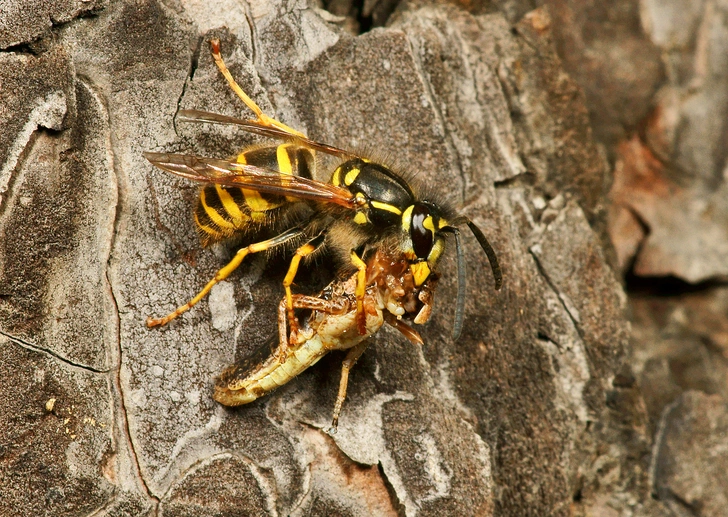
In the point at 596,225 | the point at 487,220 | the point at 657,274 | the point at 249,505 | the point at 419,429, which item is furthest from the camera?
the point at 657,274

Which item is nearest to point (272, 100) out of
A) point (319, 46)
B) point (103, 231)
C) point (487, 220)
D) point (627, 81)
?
point (319, 46)

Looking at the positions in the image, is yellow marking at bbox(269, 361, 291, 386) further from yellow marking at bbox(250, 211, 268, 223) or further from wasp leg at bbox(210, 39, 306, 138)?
wasp leg at bbox(210, 39, 306, 138)

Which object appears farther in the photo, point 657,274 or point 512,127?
point 657,274

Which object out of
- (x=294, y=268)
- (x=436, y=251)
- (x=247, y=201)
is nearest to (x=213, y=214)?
(x=247, y=201)

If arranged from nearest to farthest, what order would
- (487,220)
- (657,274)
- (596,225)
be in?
(487,220) < (596,225) < (657,274)

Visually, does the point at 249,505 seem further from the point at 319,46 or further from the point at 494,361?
the point at 319,46

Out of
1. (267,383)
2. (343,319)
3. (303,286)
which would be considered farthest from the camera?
(303,286)

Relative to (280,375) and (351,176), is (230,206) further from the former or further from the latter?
(280,375)
